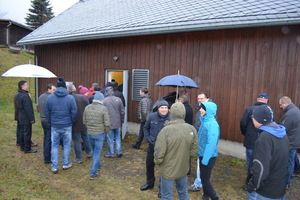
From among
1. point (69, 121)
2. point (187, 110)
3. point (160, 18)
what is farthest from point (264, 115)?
point (160, 18)

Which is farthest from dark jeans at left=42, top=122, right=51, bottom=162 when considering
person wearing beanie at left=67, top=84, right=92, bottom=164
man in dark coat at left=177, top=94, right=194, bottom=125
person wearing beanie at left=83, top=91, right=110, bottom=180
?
man in dark coat at left=177, top=94, right=194, bottom=125

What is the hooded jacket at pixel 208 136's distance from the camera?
359 centimetres

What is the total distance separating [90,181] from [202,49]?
186 inches

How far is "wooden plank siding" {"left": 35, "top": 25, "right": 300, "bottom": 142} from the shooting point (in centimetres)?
572

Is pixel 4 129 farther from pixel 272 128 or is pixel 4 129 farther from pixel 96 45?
pixel 272 128

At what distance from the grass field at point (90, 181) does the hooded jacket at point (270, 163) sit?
5.94ft

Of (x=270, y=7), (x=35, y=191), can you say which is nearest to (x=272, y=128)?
(x=35, y=191)

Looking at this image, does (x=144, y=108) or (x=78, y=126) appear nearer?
(x=78, y=126)

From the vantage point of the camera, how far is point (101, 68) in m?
9.33

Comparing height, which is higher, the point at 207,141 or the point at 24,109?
the point at 24,109

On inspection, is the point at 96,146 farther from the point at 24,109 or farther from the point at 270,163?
the point at 270,163

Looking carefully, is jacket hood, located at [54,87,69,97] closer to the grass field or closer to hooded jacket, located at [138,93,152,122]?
the grass field

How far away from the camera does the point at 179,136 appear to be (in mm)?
3191

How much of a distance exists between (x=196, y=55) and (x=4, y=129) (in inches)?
294
